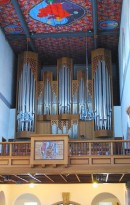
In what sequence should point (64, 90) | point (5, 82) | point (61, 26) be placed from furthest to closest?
1. point (64, 90)
2. point (5, 82)
3. point (61, 26)

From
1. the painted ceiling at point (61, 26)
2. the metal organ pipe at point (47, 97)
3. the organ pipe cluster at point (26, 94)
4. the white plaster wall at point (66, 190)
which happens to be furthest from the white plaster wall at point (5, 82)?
the white plaster wall at point (66, 190)

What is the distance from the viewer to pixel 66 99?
20391mm

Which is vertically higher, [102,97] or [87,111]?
[102,97]

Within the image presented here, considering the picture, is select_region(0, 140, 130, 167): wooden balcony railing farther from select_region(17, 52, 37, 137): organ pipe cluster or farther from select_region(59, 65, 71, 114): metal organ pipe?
select_region(59, 65, 71, 114): metal organ pipe

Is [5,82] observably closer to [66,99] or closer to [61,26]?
[66,99]

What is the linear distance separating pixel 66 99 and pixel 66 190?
177 inches

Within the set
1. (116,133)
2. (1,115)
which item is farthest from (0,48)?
(116,133)

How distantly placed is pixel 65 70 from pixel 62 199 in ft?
20.9

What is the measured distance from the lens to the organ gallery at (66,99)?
19.6 m

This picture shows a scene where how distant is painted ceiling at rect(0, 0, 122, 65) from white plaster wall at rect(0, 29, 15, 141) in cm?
67

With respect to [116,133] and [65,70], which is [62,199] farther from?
[65,70]

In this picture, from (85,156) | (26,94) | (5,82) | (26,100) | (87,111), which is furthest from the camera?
(26,94)

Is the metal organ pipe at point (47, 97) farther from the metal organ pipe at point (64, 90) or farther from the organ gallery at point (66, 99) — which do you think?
the metal organ pipe at point (64, 90)

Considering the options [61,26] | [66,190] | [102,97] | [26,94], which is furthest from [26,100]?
[66,190]
